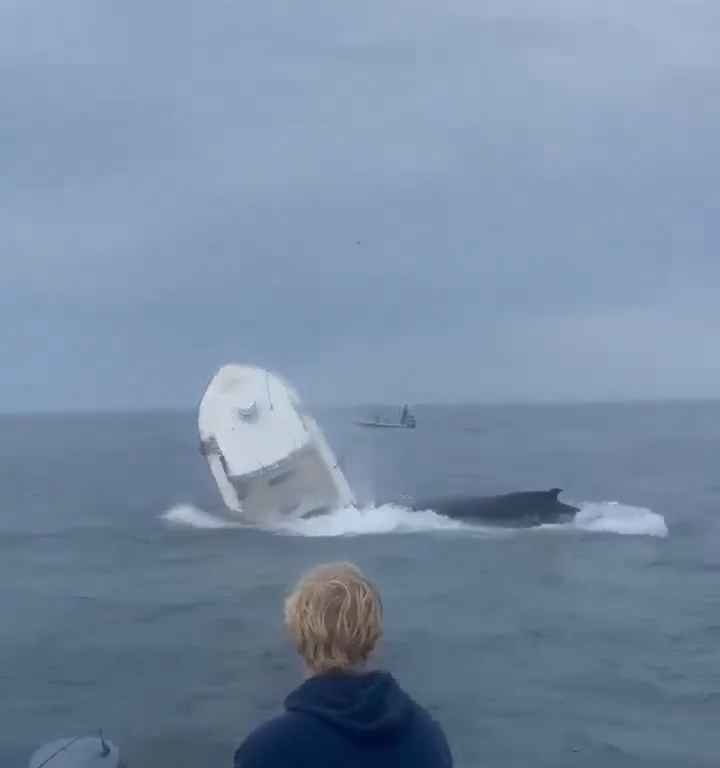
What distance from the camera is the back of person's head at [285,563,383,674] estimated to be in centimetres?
442

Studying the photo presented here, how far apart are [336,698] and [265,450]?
34763 millimetres

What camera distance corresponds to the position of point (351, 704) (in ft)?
14.7

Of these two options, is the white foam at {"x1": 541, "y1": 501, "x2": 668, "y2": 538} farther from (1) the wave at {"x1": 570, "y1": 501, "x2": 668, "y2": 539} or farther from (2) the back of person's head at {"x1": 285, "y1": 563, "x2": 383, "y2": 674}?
(2) the back of person's head at {"x1": 285, "y1": 563, "x2": 383, "y2": 674}

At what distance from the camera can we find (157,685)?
19922mm

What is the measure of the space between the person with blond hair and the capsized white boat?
1359 inches

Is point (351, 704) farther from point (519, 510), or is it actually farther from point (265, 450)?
point (519, 510)

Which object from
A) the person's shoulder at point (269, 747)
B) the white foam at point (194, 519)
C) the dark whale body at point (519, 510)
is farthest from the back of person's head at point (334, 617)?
the white foam at point (194, 519)

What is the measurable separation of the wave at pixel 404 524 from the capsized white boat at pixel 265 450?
608 millimetres

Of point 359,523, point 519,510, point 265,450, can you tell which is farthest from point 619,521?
point 265,450

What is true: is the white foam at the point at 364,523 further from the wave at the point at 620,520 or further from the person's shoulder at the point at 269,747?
the person's shoulder at the point at 269,747

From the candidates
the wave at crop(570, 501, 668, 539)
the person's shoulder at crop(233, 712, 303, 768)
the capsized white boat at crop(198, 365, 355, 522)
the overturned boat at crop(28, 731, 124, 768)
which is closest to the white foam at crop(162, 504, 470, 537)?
the capsized white boat at crop(198, 365, 355, 522)

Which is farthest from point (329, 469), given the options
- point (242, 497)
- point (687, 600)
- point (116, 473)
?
point (116, 473)

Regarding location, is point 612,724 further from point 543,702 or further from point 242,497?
point 242,497

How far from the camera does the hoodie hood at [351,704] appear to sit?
14.5 ft
